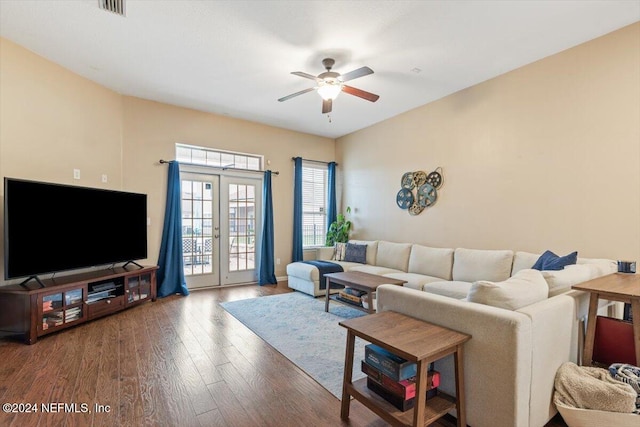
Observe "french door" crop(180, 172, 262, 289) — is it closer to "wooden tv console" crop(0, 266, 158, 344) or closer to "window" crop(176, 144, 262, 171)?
"window" crop(176, 144, 262, 171)

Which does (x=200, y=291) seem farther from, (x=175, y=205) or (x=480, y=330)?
(x=480, y=330)

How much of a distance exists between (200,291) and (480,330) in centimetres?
470

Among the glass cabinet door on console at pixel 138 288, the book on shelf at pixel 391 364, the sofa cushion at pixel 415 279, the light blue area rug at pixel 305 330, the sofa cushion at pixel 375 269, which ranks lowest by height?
the light blue area rug at pixel 305 330

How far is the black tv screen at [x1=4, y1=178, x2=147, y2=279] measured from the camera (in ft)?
10.0

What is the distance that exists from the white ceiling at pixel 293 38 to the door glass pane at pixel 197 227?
1.69 m

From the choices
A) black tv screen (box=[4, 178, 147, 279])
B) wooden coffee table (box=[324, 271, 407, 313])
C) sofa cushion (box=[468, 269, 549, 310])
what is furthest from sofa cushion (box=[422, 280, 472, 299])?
black tv screen (box=[4, 178, 147, 279])

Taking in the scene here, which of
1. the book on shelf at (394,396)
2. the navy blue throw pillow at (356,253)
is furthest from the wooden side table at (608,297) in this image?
the navy blue throw pillow at (356,253)

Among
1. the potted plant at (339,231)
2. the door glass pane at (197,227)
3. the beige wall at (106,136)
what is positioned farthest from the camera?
the potted plant at (339,231)

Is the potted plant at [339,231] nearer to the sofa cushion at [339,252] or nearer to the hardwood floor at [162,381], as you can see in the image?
the sofa cushion at [339,252]

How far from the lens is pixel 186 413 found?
196 centimetres

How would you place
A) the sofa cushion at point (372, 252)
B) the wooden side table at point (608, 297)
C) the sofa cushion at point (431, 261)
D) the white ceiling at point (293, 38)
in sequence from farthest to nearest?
the sofa cushion at point (372, 252)
the sofa cushion at point (431, 261)
the white ceiling at point (293, 38)
the wooden side table at point (608, 297)

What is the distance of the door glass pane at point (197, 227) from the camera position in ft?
17.2

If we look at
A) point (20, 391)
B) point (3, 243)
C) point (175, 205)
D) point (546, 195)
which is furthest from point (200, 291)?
point (546, 195)

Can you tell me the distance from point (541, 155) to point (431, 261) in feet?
6.30
